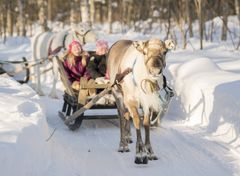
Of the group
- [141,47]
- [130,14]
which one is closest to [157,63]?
[141,47]

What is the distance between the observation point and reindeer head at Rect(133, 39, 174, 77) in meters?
5.89

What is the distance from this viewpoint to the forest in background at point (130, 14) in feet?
59.5

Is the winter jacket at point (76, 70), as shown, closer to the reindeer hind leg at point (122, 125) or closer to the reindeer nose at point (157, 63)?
the reindeer hind leg at point (122, 125)

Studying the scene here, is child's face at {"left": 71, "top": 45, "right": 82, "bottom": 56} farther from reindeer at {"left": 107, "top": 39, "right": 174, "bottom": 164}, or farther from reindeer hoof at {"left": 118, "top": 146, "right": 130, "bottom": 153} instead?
reindeer hoof at {"left": 118, "top": 146, "right": 130, "bottom": 153}

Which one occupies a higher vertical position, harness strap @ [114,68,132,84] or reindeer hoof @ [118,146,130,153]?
harness strap @ [114,68,132,84]

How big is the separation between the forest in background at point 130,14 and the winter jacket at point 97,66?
558 cm

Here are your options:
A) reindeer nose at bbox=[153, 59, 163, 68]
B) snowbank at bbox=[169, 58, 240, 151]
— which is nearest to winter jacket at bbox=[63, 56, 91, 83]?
snowbank at bbox=[169, 58, 240, 151]

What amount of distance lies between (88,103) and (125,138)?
0.98 metres

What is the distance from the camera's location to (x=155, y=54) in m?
5.93

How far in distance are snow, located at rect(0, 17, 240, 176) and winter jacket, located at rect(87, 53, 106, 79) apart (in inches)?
33.8

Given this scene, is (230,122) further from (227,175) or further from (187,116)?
(227,175)

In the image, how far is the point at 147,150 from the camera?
6543mm

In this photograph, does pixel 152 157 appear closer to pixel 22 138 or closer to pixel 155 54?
pixel 155 54

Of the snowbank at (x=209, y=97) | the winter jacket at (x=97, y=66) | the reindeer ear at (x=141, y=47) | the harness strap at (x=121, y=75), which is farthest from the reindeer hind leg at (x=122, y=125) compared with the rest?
the winter jacket at (x=97, y=66)
